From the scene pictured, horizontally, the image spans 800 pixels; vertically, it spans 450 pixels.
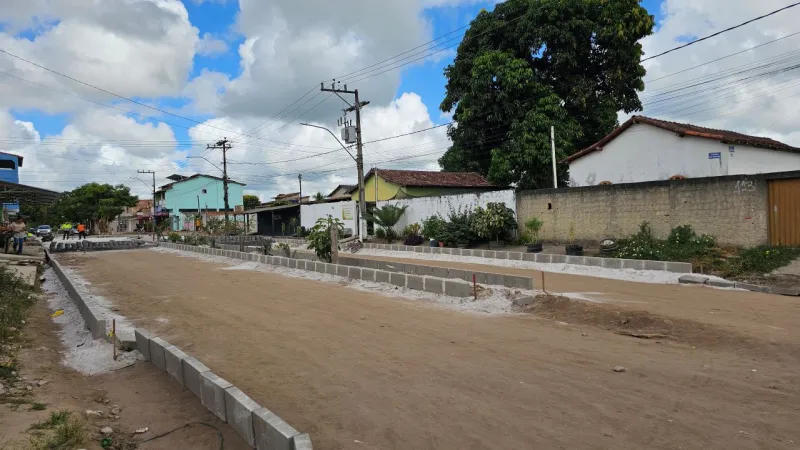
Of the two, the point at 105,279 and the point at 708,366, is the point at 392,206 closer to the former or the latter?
the point at 105,279

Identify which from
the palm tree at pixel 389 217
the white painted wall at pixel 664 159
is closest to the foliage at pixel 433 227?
the palm tree at pixel 389 217

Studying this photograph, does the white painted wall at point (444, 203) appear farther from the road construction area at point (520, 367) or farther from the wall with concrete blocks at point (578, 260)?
the road construction area at point (520, 367)

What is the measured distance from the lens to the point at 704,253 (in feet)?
46.8

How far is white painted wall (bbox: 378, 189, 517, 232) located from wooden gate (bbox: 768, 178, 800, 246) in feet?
33.4

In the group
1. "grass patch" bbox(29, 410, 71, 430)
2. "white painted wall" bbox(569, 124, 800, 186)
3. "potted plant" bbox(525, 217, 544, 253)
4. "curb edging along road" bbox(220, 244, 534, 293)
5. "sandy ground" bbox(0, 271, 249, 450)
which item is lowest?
"sandy ground" bbox(0, 271, 249, 450)

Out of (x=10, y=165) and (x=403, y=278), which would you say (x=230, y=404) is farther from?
(x=10, y=165)

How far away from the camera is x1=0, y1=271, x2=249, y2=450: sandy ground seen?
4437 millimetres

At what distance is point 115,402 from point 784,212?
15.4m

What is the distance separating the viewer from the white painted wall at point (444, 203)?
2305 centimetres

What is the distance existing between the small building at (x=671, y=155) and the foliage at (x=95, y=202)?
198 feet

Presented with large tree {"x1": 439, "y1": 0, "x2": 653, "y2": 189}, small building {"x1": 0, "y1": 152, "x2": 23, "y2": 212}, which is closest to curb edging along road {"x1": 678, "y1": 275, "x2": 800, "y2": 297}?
large tree {"x1": 439, "y1": 0, "x2": 653, "y2": 189}

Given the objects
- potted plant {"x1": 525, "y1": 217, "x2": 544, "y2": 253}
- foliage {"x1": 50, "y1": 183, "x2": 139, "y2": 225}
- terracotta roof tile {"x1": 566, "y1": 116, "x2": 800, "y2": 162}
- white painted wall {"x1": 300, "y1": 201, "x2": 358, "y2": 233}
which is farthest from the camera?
foliage {"x1": 50, "y1": 183, "x2": 139, "y2": 225}

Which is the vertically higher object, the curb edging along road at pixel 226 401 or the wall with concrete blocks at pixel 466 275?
the wall with concrete blocks at pixel 466 275

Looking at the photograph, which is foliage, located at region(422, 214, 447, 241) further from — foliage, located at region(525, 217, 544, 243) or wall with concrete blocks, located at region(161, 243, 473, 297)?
wall with concrete blocks, located at region(161, 243, 473, 297)
